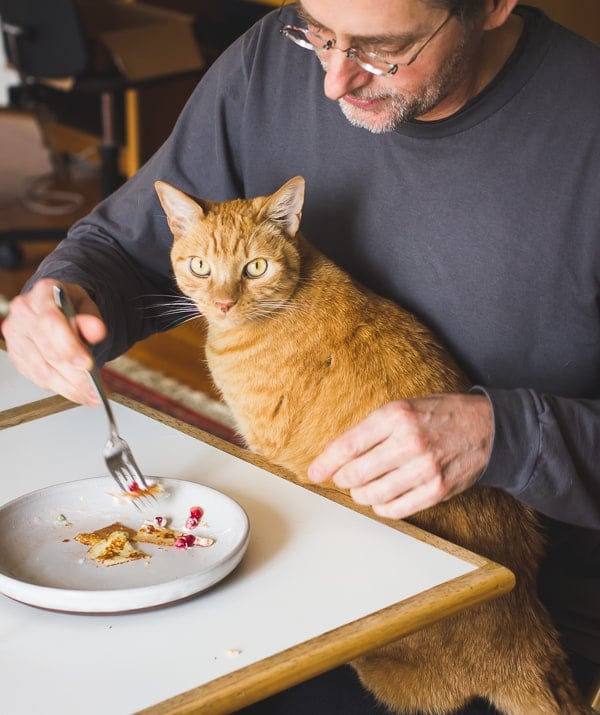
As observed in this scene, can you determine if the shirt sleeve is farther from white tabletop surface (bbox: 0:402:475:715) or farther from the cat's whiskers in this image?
the cat's whiskers

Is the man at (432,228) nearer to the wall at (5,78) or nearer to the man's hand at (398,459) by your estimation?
the man's hand at (398,459)

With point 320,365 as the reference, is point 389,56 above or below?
above

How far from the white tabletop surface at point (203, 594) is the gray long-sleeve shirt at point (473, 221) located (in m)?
0.20

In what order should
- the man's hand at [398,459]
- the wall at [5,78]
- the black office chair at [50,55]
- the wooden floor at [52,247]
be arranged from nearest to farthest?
1. the man's hand at [398,459]
2. the wooden floor at [52,247]
3. the black office chair at [50,55]
4. the wall at [5,78]

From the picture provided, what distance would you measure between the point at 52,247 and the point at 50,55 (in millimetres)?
929

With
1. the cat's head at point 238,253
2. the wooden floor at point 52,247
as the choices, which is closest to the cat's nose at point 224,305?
the cat's head at point 238,253

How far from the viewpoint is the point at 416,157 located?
1406mm

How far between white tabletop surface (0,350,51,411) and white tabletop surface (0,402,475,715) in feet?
0.27

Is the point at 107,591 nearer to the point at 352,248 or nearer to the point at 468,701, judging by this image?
the point at 468,701

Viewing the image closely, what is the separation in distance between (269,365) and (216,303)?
13 cm

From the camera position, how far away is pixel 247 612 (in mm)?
926

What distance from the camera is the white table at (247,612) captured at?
82 centimetres

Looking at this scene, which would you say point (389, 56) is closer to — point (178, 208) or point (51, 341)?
point (178, 208)

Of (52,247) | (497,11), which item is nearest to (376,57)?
(497,11)
